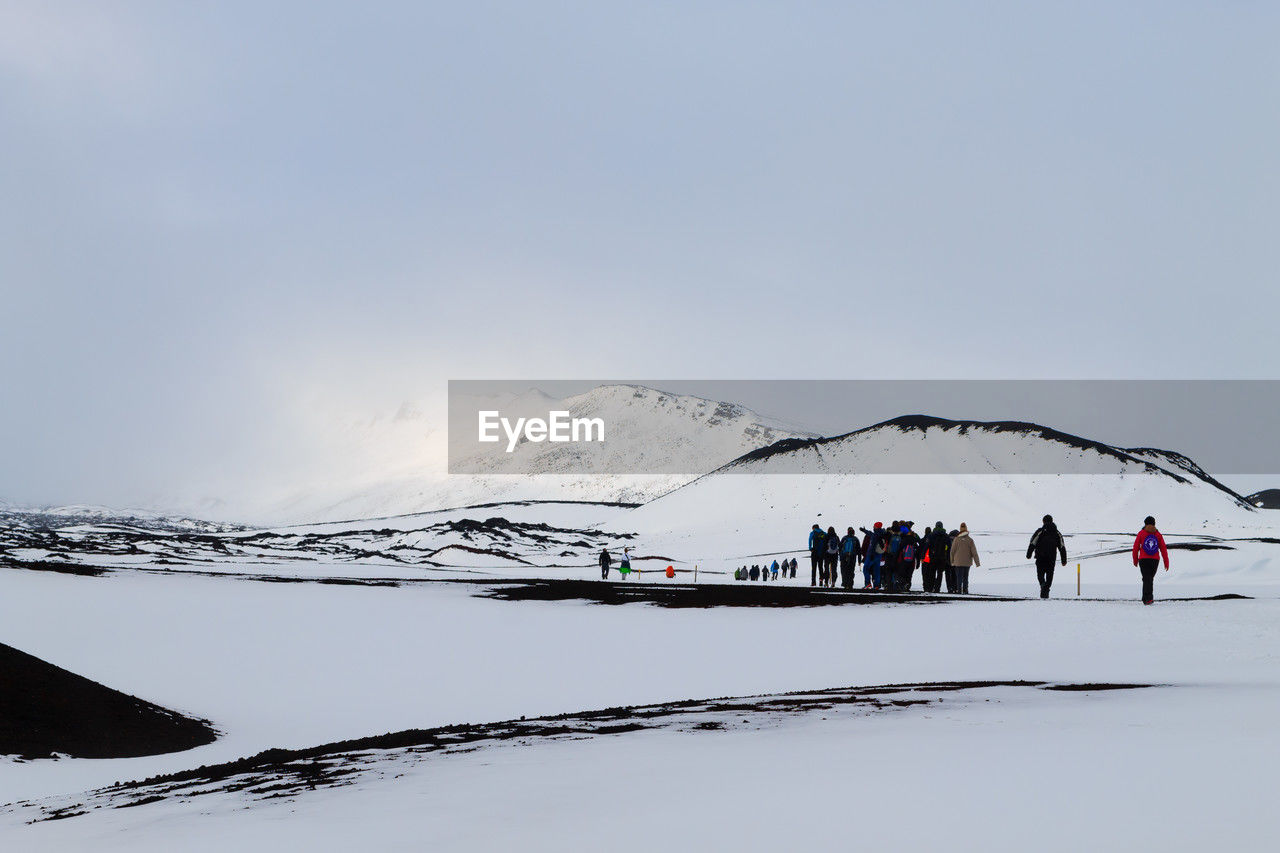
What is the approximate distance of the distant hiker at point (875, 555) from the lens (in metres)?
31.2

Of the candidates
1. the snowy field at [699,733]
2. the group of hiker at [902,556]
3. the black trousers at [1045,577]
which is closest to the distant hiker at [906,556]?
the group of hiker at [902,556]

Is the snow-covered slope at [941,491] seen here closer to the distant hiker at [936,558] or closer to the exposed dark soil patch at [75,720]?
the distant hiker at [936,558]

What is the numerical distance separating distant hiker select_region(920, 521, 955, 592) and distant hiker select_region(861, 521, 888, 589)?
3.88 ft

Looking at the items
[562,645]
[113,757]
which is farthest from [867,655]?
[113,757]

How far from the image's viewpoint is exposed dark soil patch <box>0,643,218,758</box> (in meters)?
12.7

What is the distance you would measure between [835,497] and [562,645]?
3525 inches

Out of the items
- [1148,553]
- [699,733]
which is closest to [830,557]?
[1148,553]

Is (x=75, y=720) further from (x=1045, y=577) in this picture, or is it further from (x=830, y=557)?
(x=830, y=557)

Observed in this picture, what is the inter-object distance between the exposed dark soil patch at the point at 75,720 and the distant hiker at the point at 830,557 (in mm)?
21538

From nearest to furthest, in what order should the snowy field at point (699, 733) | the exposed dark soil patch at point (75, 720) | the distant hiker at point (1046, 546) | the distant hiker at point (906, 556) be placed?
1. the snowy field at point (699, 733)
2. the exposed dark soil patch at point (75, 720)
3. the distant hiker at point (1046, 546)
4. the distant hiker at point (906, 556)

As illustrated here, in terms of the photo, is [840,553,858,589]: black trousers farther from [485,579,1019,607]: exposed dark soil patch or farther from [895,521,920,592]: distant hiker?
[895,521,920,592]: distant hiker

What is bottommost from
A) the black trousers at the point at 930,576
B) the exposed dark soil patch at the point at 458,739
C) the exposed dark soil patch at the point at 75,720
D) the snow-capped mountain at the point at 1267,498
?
the exposed dark soil patch at the point at 75,720

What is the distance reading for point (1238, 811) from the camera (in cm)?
578

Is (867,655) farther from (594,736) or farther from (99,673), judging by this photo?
(99,673)
